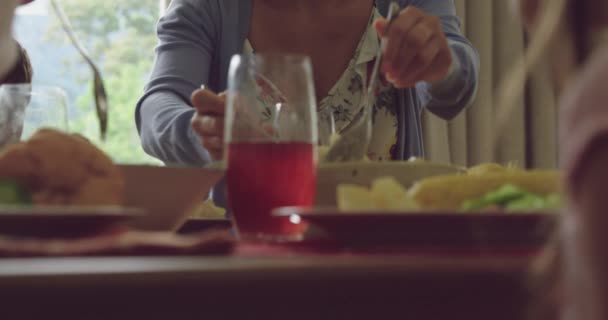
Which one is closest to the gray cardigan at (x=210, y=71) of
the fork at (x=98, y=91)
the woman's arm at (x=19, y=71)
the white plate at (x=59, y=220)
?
the woman's arm at (x=19, y=71)

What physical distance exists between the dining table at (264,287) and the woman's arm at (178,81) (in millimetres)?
996

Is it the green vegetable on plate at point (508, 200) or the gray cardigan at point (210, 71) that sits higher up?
the gray cardigan at point (210, 71)

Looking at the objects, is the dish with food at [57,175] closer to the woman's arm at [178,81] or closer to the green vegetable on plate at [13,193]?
the green vegetable on plate at [13,193]

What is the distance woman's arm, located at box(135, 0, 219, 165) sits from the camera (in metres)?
1.57

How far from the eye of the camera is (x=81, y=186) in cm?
71

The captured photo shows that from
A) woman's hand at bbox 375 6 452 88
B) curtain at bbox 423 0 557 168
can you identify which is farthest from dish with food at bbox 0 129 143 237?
curtain at bbox 423 0 557 168

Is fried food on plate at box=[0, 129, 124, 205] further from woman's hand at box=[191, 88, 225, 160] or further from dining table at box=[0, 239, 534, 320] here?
woman's hand at box=[191, 88, 225, 160]

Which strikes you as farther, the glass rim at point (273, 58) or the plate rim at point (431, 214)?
the glass rim at point (273, 58)

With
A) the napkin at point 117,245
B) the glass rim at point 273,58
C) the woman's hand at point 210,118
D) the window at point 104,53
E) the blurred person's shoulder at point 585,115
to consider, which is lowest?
the napkin at point 117,245

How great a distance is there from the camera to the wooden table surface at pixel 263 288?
0.47 m

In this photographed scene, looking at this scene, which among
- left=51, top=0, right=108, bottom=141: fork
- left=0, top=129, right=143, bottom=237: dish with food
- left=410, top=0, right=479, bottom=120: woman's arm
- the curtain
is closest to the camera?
left=0, top=129, right=143, bottom=237: dish with food

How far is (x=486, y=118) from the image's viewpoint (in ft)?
10.1

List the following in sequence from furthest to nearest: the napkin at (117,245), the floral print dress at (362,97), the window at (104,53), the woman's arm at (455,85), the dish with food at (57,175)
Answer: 1. the window at (104,53)
2. the floral print dress at (362,97)
3. the woman's arm at (455,85)
4. the dish with food at (57,175)
5. the napkin at (117,245)

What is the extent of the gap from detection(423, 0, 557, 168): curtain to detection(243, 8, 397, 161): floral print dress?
3.51 feet
